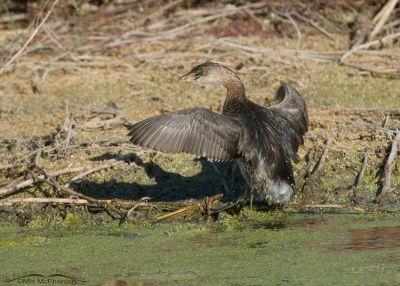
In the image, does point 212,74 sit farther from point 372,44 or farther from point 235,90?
point 372,44

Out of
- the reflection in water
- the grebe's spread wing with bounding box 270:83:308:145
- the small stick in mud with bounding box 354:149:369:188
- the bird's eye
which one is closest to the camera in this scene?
the reflection in water

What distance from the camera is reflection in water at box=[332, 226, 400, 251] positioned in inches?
273

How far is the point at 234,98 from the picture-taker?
27.6 feet

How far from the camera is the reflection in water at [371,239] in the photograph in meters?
6.92

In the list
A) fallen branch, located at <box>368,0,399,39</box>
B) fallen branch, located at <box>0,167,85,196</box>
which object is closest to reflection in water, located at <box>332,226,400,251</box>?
fallen branch, located at <box>0,167,85,196</box>

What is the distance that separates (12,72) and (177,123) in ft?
14.5

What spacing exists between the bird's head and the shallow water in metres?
1.45

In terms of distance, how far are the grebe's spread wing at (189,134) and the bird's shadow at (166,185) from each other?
3.06ft

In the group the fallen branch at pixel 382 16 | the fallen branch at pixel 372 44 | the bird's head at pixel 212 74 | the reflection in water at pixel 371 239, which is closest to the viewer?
the reflection in water at pixel 371 239

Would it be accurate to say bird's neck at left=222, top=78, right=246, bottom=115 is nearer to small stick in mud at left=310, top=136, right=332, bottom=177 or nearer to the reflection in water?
small stick in mud at left=310, top=136, right=332, bottom=177

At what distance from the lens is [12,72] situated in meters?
11.3

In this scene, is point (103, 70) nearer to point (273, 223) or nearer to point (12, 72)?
point (12, 72)

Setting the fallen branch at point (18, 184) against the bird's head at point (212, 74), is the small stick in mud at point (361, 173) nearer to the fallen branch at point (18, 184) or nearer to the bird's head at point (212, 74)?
the bird's head at point (212, 74)

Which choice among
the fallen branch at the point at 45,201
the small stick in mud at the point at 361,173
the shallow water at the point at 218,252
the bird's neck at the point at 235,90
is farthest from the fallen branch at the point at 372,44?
the fallen branch at the point at 45,201
